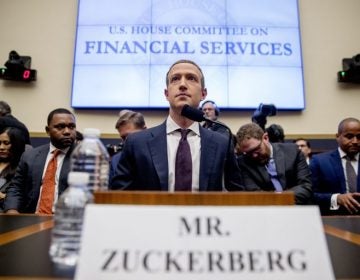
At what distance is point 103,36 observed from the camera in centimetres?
407

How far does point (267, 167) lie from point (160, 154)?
2.99 feet

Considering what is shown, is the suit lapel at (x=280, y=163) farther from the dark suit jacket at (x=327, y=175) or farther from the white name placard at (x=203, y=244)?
the white name placard at (x=203, y=244)

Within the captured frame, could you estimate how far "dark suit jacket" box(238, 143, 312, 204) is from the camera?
1.91 metres

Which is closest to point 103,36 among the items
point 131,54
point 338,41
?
point 131,54

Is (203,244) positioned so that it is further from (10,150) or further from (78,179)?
(10,150)

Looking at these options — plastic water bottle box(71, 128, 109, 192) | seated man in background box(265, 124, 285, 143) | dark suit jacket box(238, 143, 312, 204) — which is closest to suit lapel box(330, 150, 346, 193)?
dark suit jacket box(238, 143, 312, 204)

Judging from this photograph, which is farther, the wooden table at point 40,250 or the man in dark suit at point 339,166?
the man in dark suit at point 339,166

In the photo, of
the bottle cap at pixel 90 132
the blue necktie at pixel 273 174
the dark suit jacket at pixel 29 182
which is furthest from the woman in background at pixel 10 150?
the bottle cap at pixel 90 132

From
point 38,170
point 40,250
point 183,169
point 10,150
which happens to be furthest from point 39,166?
point 40,250

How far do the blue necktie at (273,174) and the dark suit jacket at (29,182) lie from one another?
1.15m

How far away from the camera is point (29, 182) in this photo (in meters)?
1.94

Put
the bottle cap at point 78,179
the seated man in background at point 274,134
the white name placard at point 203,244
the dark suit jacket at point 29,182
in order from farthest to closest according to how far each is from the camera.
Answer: the seated man in background at point 274,134, the dark suit jacket at point 29,182, the bottle cap at point 78,179, the white name placard at point 203,244

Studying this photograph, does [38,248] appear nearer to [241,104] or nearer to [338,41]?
[241,104]

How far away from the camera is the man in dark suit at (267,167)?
6.30 feet
